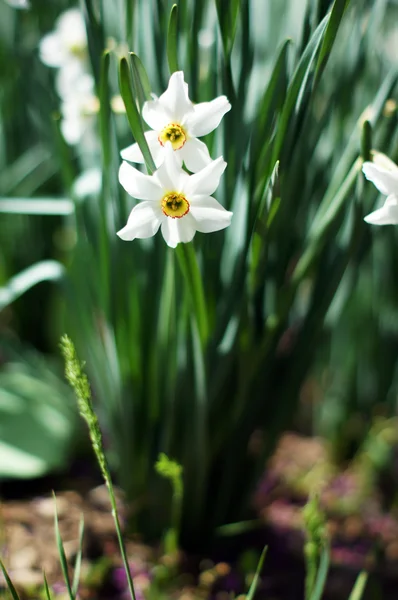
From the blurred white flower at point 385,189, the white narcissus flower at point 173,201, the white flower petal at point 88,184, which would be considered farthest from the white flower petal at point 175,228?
the white flower petal at point 88,184

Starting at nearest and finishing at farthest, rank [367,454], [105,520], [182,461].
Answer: [182,461] → [105,520] → [367,454]

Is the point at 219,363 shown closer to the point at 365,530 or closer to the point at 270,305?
the point at 270,305

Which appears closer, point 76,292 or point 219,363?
point 219,363

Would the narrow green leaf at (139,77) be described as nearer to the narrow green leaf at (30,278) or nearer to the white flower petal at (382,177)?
the white flower petal at (382,177)

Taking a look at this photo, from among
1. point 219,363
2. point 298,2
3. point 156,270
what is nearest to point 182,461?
point 219,363

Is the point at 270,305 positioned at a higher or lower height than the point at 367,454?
higher

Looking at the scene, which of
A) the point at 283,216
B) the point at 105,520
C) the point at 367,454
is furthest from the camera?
the point at 367,454

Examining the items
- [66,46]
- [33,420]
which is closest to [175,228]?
[66,46]
